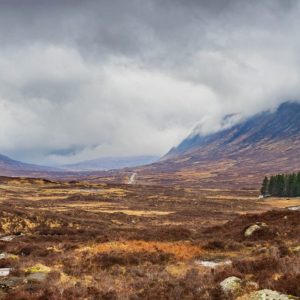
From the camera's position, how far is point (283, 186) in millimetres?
146500

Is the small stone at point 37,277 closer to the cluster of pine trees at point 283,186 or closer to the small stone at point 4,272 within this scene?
the small stone at point 4,272

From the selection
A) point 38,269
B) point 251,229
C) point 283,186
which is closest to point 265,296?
point 38,269

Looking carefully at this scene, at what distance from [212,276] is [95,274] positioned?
237 inches

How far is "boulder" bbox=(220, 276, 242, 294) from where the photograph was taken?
49.0 ft

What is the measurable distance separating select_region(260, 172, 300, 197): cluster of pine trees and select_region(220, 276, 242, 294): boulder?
436 ft

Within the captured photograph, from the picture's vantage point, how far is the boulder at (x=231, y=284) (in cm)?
1495

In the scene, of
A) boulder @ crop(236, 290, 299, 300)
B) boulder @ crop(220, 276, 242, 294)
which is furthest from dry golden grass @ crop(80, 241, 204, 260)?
boulder @ crop(236, 290, 299, 300)

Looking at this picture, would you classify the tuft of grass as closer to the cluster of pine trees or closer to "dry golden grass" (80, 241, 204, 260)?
"dry golden grass" (80, 241, 204, 260)

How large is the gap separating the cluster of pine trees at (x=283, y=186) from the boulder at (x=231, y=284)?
132836 millimetres

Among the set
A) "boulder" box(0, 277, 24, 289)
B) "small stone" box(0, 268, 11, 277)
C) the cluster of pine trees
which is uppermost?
"boulder" box(0, 277, 24, 289)

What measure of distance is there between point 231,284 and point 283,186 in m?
138

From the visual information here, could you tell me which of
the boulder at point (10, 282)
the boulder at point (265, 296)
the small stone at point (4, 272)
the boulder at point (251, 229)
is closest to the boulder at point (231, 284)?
the boulder at point (265, 296)

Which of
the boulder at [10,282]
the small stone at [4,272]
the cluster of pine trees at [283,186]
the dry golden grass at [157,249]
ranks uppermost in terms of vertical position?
the boulder at [10,282]

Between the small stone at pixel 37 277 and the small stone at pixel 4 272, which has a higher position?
the small stone at pixel 37 277
